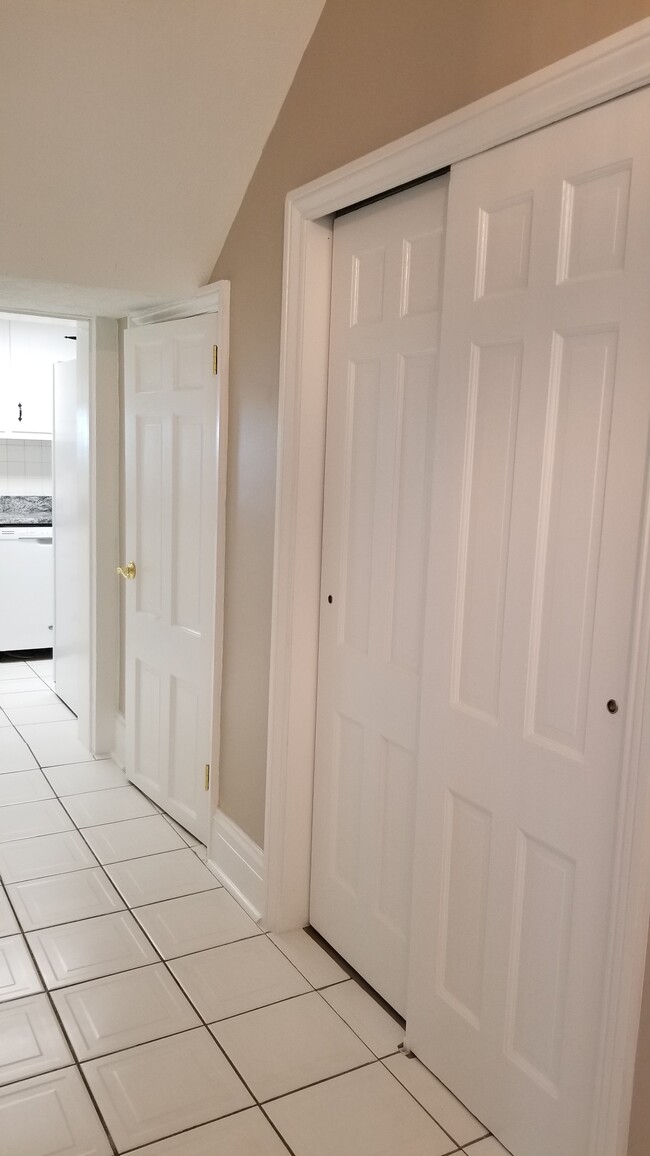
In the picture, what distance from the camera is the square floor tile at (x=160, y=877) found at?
2797 millimetres

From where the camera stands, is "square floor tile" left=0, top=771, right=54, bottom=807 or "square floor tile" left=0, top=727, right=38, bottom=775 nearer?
"square floor tile" left=0, top=771, right=54, bottom=807

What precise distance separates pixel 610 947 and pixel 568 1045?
0.27 m

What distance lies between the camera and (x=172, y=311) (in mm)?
3152

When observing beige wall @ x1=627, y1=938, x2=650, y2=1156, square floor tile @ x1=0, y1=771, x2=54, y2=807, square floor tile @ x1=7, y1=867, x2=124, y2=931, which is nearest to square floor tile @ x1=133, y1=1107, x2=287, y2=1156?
beige wall @ x1=627, y1=938, x2=650, y2=1156

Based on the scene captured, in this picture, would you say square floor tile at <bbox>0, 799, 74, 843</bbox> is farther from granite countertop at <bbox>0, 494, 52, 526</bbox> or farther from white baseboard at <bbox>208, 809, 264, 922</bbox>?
granite countertop at <bbox>0, 494, 52, 526</bbox>

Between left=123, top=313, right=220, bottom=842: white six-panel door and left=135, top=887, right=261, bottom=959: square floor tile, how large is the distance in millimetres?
366

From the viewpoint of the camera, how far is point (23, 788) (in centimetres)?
356

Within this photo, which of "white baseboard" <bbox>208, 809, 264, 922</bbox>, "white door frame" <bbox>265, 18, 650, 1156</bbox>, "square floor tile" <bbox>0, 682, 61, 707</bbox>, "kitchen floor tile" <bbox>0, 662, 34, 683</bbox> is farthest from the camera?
"kitchen floor tile" <bbox>0, 662, 34, 683</bbox>

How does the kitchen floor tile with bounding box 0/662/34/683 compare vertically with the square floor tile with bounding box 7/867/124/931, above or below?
above

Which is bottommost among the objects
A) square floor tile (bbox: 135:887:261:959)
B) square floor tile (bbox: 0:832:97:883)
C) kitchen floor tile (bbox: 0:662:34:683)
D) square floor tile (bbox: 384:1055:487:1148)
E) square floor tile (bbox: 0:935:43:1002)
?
square floor tile (bbox: 384:1055:487:1148)

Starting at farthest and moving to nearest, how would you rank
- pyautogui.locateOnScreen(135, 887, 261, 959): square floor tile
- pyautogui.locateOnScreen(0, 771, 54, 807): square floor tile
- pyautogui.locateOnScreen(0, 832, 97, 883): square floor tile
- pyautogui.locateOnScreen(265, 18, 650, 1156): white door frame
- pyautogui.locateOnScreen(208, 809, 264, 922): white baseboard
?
1. pyautogui.locateOnScreen(0, 771, 54, 807): square floor tile
2. pyautogui.locateOnScreen(0, 832, 97, 883): square floor tile
3. pyautogui.locateOnScreen(208, 809, 264, 922): white baseboard
4. pyautogui.locateOnScreen(135, 887, 261, 959): square floor tile
5. pyautogui.locateOnScreen(265, 18, 650, 1156): white door frame

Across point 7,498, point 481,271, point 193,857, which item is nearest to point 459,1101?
point 193,857

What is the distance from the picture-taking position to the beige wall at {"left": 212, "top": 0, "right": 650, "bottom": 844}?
165 centimetres

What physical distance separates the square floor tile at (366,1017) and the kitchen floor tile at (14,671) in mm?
3421
